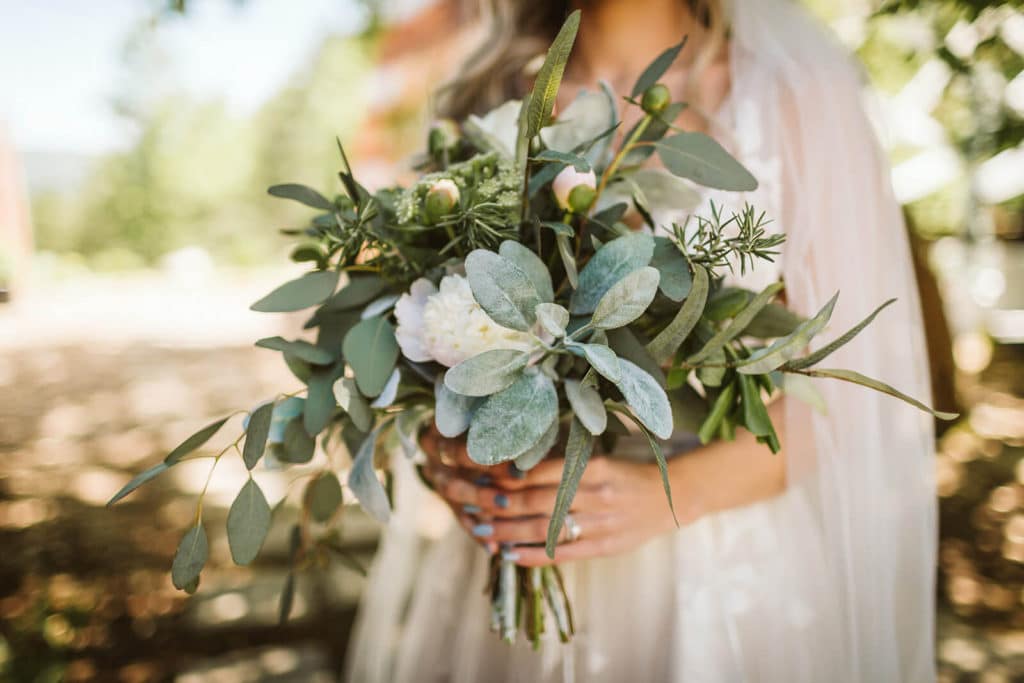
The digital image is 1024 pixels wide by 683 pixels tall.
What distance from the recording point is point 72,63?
43.8 feet

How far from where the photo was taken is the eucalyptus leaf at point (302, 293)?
82 centimetres

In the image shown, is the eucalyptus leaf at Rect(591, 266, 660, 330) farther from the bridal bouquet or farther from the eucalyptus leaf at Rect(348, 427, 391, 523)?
the eucalyptus leaf at Rect(348, 427, 391, 523)

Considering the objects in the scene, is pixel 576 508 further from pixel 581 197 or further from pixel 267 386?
pixel 267 386

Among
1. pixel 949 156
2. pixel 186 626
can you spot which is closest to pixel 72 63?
pixel 186 626

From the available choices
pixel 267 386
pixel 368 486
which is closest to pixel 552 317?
pixel 368 486

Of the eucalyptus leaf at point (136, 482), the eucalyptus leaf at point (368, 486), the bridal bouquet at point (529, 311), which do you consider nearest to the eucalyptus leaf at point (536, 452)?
the bridal bouquet at point (529, 311)

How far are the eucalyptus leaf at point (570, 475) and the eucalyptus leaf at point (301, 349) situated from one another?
0.37 m

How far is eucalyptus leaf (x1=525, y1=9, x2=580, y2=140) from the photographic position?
0.60 meters

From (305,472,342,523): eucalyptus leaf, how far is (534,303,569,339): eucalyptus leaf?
630 mm

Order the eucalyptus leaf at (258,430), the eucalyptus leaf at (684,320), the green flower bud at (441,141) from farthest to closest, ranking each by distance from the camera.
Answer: the green flower bud at (441,141) → the eucalyptus leaf at (258,430) → the eucalyptus leaf at (684,320)

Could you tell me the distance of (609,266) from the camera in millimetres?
708

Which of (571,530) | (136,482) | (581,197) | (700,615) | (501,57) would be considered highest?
(501,57)

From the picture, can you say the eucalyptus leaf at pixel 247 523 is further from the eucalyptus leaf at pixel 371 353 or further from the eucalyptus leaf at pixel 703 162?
the eucalyptus leaf at pixel 703 162

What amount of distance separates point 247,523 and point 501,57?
115 cm
